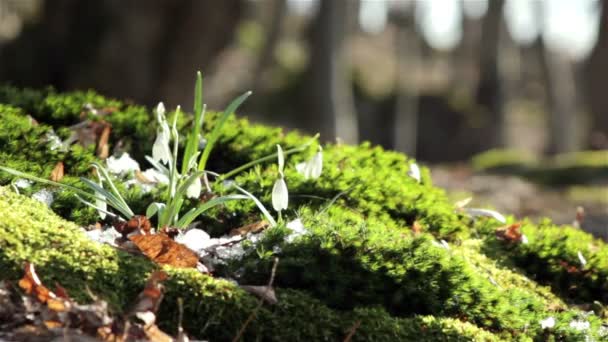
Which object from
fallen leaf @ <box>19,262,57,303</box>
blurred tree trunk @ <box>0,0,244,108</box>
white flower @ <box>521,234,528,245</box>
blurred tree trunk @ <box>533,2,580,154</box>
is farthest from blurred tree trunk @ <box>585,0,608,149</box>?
fallen leaf @ <box>19,262,57,303</box>

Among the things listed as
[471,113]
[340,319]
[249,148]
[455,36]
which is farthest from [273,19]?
[340,319]

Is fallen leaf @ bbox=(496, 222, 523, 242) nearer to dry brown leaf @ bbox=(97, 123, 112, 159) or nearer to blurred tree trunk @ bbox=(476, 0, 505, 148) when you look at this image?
dry brown leaf @ bbox=(97, 123, 112, 159)

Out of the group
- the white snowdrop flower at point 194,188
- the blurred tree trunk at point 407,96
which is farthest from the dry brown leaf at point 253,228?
the blurred tree trunk at point 407,96

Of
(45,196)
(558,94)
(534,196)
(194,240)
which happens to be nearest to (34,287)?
(194,240)

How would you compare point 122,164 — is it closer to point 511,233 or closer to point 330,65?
point 511,233

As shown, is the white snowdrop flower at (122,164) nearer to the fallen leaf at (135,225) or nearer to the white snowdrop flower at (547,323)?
the fallen leaf at (135,225)

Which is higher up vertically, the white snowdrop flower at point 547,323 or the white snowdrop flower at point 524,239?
the white snowdrop flower at point 524,239
